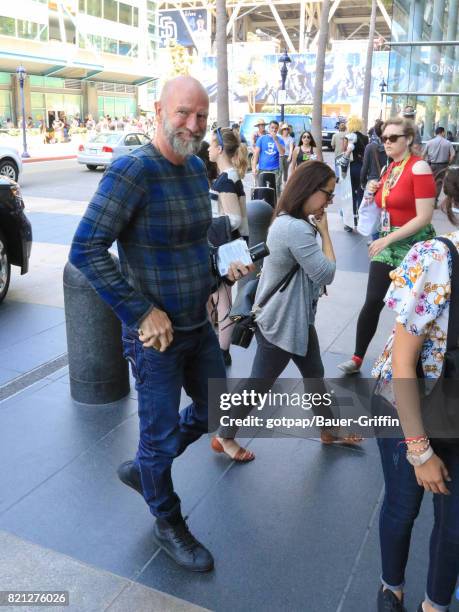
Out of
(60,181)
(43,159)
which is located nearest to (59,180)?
(60,181)

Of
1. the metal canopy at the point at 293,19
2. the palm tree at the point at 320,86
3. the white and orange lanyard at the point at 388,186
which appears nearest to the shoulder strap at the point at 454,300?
the white and orange lanyard at the point at 388,186

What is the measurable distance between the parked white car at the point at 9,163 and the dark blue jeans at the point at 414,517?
48.8 ft

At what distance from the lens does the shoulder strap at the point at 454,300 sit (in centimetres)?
183

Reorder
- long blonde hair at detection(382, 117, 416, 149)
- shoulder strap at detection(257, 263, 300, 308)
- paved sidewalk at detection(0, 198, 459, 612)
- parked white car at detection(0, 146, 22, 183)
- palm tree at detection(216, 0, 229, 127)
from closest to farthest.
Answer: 1. paved sidewalk at detection(0, 198, 459, 612)
2. shoulder strap at detection(257, 263, 300, 308)
3. long blonde hair at detection(382, 117, 416, 149)
4. parked white car at detection(0, 146, 22, 183)
5. palm tree at detection(216, 0, 229, 127)

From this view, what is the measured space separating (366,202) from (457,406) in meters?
2.93

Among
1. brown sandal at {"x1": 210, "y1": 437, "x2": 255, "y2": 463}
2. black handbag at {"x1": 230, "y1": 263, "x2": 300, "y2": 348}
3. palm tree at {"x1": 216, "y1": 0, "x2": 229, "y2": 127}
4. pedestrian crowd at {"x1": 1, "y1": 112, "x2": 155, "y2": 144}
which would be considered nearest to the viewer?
black handbag at {"x1": 230, "y1": 263, "x2": 300, "y2": 348}

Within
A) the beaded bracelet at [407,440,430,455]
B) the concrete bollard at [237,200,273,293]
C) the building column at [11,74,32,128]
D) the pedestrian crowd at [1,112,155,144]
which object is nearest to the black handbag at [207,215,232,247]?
the beaded bracelet at [407,440,430,455]

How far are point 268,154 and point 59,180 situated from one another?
326 inches

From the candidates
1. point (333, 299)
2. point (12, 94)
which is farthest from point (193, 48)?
point (333, 299)

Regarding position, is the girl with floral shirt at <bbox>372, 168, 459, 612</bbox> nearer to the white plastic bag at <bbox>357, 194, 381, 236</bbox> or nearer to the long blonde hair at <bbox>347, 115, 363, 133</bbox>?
the white plastic bag at <bbox>357, 194, 381, 236</bbox>

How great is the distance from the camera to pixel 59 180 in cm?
1931

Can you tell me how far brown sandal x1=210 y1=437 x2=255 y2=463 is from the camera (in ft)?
11.8

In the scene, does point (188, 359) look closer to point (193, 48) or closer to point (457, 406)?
point (457, 406)

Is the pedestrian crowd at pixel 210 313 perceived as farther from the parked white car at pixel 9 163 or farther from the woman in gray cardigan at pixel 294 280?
the parked white car at pixel 9 163
